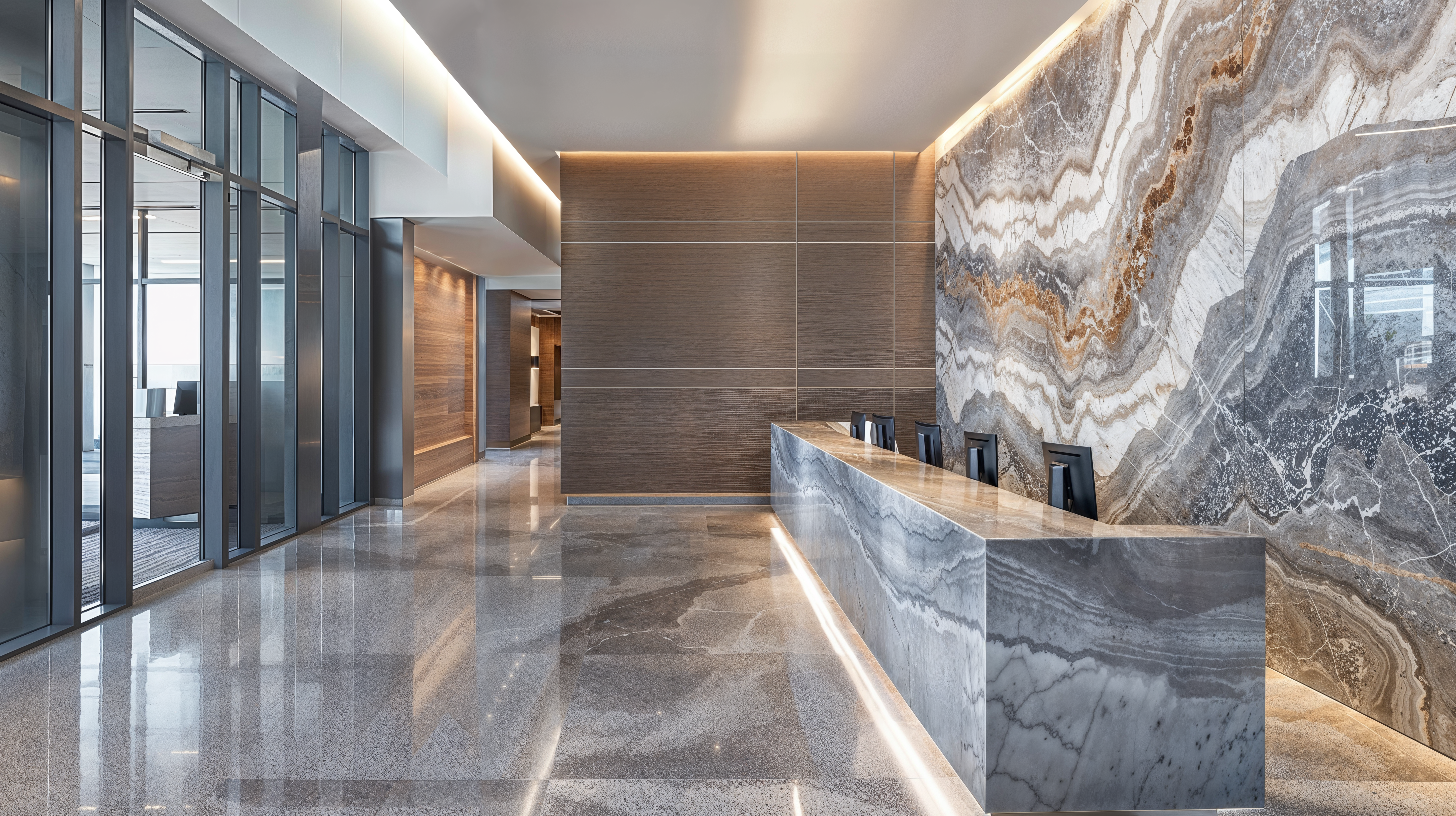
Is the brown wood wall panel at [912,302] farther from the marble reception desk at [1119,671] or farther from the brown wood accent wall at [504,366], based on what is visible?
the brown wood accent wall at [504,366]

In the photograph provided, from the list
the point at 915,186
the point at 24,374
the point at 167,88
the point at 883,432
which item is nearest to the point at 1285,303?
the point at 883,432

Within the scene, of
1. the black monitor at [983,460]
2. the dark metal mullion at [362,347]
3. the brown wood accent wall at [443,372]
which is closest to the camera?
the black monitor at [983,460]

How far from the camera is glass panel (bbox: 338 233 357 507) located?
7.20m

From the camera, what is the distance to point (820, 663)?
3459 millimetres

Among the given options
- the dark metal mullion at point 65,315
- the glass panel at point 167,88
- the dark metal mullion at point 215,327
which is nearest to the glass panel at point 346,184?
the dark metal mullion at point 215,327

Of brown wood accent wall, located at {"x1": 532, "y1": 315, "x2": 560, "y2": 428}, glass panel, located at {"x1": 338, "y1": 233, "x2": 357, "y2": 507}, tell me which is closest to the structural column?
glass panel, located at {"x1": 338, "y1": 233, "x2": 357, "y2": 507}

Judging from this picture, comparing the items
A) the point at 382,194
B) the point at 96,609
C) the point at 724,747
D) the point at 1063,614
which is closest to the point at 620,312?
the point at 382,194

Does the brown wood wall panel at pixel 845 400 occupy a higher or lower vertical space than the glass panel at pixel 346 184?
lower

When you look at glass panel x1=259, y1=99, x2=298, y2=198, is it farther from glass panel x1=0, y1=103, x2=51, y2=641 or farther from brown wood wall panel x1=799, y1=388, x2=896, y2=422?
brown wood wall panel x1=799, y1=388, x2=896, y2=422

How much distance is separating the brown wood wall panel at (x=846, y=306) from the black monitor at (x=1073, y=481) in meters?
4.55

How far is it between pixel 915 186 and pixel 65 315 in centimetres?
662

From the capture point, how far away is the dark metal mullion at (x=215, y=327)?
5078 millimetres

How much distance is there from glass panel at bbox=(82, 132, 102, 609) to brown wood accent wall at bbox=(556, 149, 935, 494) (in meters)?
3.91

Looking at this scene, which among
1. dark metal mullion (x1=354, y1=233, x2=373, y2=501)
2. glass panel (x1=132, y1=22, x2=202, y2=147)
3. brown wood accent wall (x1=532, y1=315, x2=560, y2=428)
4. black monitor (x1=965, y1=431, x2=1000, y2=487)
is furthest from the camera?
brown wood accent wall (x1=532, y1=315, x2=560, y2=428)
